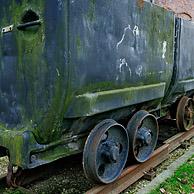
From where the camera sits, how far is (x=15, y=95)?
9.96 ft

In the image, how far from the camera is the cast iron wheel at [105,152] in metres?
3.15

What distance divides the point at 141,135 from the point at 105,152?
78cm

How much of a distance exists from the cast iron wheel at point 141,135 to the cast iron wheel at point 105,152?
22 centimetres

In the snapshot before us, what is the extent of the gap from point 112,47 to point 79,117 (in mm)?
833

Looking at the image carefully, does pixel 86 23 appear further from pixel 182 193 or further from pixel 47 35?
pixel 182 193

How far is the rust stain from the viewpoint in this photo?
12.1 metres

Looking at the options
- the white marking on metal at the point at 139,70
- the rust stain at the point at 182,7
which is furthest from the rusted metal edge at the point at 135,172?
the rust stain at the point at 182,7

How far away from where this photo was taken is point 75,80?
2795mm

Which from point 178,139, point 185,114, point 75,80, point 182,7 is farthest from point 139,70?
point 182,7

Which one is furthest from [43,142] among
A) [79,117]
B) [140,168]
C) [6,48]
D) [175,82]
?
[175,82]

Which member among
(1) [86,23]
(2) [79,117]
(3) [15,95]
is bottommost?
(2) [79,117]

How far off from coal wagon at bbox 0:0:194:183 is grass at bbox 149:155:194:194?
47 centimetres

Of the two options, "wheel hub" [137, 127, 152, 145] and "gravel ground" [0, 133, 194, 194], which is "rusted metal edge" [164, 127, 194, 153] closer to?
"gravel ground" [0, 133, 194, 194]

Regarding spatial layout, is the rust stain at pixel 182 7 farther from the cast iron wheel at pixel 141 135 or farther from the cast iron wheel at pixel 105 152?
the cast iron wheel at pixel 105 152
